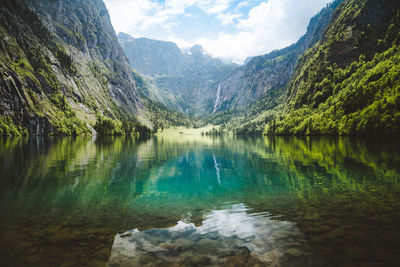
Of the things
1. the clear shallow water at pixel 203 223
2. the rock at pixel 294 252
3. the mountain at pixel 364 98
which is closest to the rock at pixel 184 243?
the clear shallow water at pixel 203 223

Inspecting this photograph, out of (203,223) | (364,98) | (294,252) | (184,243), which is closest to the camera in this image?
(294,252)

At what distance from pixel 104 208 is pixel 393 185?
81.2 ft

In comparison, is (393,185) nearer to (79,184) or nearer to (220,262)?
(220,262)

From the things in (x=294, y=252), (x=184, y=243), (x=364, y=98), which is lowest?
(x=184, y=243)

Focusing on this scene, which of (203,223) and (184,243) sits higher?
(184,243)

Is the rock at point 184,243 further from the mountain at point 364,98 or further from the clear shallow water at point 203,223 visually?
the mountain at point 364,98

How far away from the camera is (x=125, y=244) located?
35.4 feet

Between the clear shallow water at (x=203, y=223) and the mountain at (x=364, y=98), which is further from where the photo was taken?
the mountain at (x=364, y=98)

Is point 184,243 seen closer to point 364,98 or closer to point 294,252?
point 294,252

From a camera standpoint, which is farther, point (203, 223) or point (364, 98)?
point (364, 98)

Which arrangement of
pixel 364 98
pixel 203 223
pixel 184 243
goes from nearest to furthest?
pixel 184 243, pixel 203 223, pixel 364 98

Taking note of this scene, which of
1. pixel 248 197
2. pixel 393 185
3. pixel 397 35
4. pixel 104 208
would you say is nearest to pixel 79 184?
pixel 104 208

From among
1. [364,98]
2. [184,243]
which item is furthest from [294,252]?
[364,98]

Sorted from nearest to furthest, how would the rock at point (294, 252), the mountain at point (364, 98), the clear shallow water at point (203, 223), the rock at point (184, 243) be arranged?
the clear shallow water at point (203, 223) < the rock at point (294, 252) < the rock at point (184, 243) < the mountain at point (364, 98)
